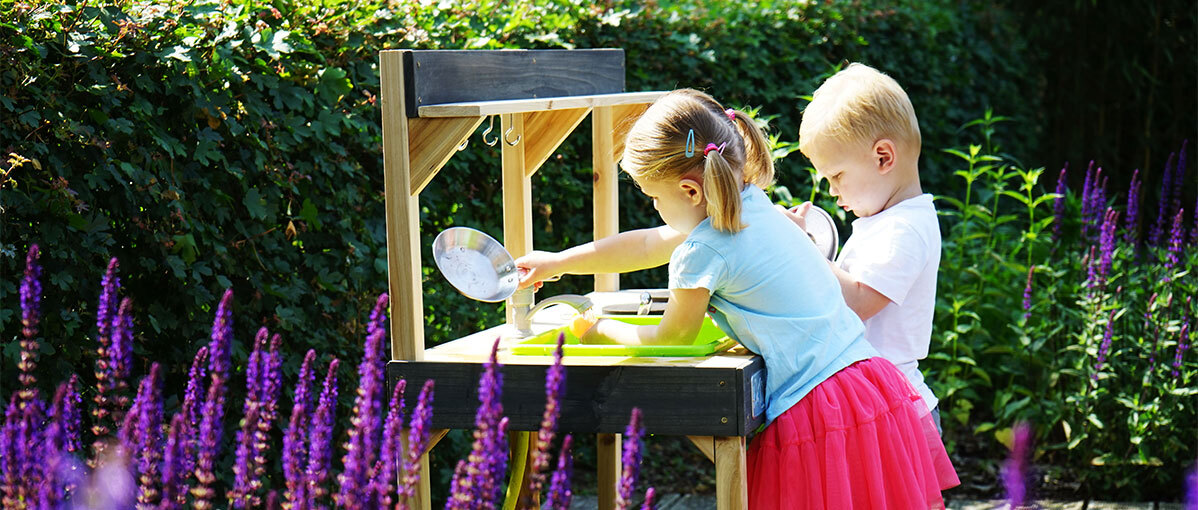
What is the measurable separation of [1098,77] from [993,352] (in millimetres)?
3417

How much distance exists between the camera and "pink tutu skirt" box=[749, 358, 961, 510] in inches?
93.7

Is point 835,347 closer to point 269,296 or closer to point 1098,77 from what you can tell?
point 269,296

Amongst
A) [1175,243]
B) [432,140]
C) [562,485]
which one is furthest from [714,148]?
[1175,243]

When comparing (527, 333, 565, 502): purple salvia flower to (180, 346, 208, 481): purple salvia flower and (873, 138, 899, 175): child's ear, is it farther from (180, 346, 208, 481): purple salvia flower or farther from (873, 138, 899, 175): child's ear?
(873, 138, 899, 175): child's ear

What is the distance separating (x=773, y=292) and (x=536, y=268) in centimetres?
55

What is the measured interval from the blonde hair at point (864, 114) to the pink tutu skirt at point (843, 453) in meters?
0.59

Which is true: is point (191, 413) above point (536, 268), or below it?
below

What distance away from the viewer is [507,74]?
105 inches

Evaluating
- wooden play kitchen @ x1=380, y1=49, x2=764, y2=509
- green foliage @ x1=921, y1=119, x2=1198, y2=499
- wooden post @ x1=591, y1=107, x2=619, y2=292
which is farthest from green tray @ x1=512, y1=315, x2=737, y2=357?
green foliage @ x1=921, y1=119, x2=1198, y2=499

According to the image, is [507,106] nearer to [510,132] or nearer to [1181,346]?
[510,132]

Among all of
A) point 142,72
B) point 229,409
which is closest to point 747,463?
point 229,409

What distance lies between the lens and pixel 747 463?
253cm

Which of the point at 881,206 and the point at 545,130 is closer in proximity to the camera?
the point at 881,206

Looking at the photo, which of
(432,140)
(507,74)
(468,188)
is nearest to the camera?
(432,140)
